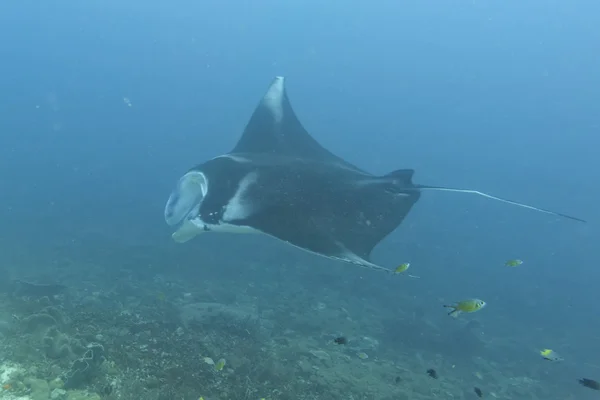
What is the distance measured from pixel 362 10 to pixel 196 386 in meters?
134

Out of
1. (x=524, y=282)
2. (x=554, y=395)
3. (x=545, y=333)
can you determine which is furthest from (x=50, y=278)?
(x=524, y=282)

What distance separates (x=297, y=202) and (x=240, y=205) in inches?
29.6

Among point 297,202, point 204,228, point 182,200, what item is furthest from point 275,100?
point 204,228

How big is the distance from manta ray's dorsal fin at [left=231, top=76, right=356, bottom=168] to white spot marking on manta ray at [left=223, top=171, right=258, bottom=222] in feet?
6.75

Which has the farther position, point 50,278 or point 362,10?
point 362,10

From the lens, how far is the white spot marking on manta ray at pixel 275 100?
8.07 meters

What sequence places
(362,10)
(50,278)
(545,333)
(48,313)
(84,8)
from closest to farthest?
(48,313)
(50,278)
(545,333)
(362,10)
(84,8)

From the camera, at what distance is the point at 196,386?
5168 mm

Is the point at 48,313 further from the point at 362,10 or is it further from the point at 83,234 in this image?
the point at 362,10

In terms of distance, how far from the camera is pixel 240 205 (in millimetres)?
4949

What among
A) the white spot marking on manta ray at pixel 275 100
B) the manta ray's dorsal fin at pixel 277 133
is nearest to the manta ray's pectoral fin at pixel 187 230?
the manta ray's dorsal fin at pixel 277 133

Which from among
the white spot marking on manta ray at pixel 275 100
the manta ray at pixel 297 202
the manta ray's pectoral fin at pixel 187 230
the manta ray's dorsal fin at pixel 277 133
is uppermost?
the white spot marking on manta ray at pixel 275 100

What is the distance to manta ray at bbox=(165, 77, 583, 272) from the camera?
4703 mm

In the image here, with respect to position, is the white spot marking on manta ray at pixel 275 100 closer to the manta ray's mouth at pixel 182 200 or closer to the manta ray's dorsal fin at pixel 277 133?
the manta ray's dorsal fin at pixel 277 133
